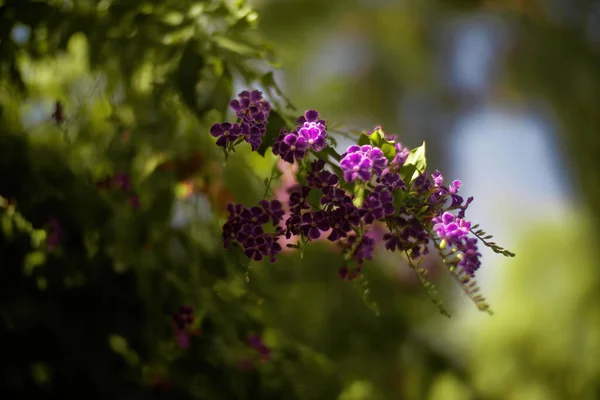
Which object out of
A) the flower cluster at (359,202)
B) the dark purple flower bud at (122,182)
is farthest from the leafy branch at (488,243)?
the dark purple flower bud at (122,182)

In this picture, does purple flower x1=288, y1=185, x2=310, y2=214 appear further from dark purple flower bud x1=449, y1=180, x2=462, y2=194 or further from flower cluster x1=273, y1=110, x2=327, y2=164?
dark purple flower bud x1=449, y1=180, x2=462, y2=194

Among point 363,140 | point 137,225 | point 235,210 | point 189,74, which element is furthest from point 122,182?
point 363,140

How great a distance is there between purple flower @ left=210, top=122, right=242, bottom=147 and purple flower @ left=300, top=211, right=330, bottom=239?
0.11 meters

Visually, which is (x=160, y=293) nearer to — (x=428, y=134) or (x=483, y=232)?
(x=483, y=232)

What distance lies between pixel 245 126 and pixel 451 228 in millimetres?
237

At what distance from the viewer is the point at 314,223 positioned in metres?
0.66

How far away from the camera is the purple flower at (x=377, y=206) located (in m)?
0.63

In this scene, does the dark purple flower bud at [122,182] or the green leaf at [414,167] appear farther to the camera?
the dark purple flower bud at [122,182]

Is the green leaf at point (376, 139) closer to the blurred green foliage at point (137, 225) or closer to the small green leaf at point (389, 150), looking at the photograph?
the small green leaf at point (389, 150)

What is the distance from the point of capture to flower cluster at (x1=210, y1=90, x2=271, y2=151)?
0.68 m

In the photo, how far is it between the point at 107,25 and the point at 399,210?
577 mm

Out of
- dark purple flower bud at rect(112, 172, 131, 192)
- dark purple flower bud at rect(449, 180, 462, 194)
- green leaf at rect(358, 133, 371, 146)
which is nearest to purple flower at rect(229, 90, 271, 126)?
green leaf at rect(358, 133, 371, 146)

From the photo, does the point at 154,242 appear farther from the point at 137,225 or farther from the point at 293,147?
the point at 293,147

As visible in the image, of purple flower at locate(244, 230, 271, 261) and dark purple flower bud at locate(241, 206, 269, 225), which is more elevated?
dark purple flower bud at locate(241, 206, 269, 225)
